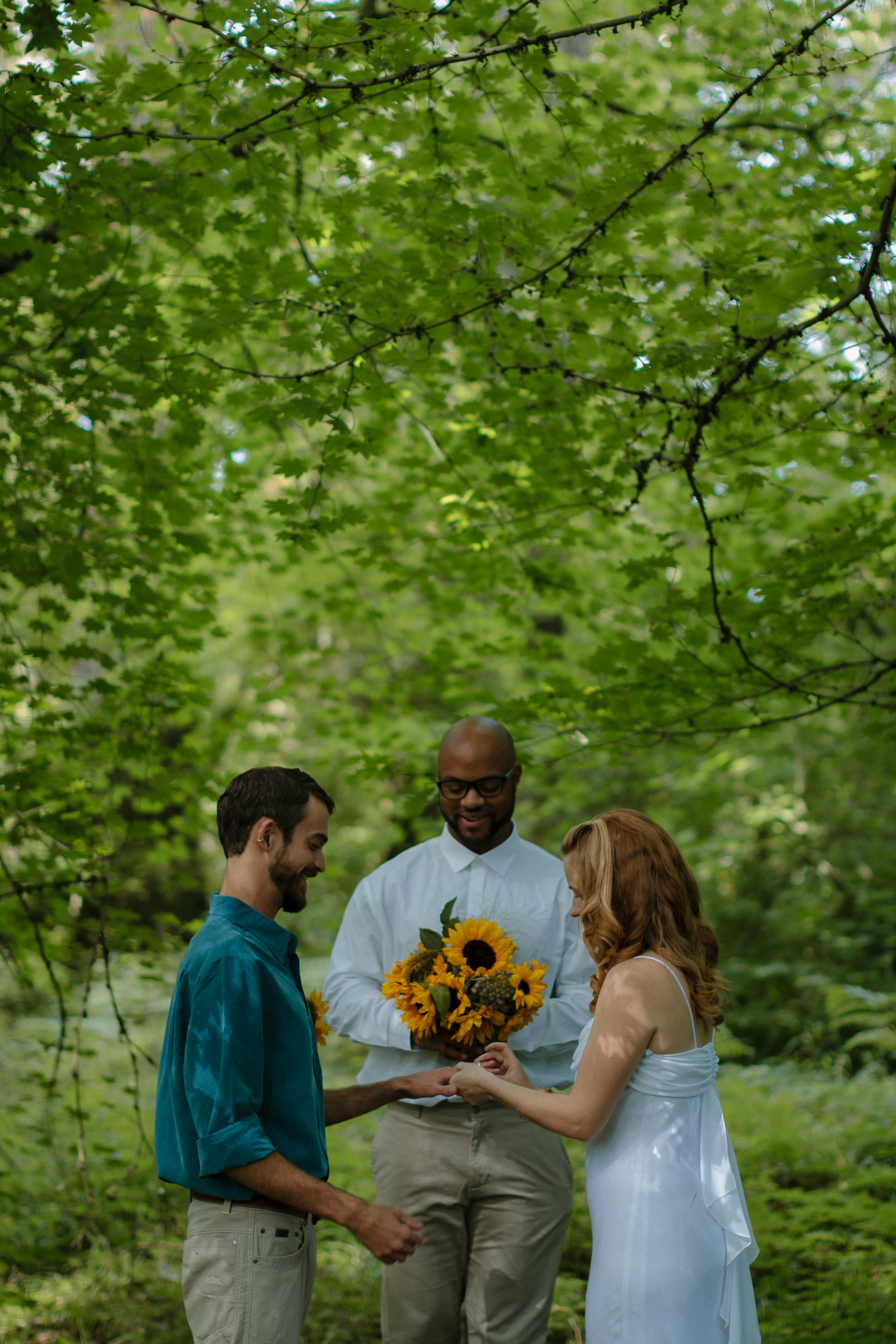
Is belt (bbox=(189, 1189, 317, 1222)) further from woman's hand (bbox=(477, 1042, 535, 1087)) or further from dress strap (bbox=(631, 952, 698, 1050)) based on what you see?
dress strap (bbox=(631, 952, 698, 1050))

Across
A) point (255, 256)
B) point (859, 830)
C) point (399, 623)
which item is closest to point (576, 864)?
point (255, 256)

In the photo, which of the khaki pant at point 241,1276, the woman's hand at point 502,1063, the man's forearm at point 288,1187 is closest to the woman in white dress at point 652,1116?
the woman's hand at point 502,1063

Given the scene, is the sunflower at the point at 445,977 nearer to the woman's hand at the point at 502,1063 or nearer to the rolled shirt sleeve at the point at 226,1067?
the woman's hand at the point at 502,1063

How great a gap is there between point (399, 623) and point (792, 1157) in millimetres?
5068

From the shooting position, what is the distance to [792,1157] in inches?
241

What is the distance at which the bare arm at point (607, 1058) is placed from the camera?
209cm

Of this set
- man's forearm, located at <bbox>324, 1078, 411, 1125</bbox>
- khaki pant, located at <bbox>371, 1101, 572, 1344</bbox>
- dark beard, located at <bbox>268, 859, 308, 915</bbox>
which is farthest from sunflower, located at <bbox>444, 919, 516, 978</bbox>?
dark beard, located at <bbox>268, 859, 308, 915</bbox>

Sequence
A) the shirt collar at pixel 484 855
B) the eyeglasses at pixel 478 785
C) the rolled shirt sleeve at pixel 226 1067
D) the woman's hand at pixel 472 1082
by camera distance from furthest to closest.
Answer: the shirt collar at pixel 484 855
the eyeglasses at pixel 478 785
the woman's hand at pixel 472 1082
the rolled shirt sleeve at pixel 226 1067

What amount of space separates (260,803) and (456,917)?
1064 millimetres

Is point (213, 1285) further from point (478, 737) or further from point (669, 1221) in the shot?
point (478, 737)

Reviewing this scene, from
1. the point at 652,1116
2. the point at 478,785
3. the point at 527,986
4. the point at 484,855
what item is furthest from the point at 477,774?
the point at 652,1116

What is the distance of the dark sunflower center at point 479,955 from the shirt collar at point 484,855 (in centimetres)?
43

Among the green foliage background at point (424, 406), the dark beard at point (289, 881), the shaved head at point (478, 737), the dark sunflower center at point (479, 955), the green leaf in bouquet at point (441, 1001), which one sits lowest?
the green leaf in bouquet at point (441, 1001)

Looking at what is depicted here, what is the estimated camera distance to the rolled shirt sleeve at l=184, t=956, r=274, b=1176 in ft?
6.36
